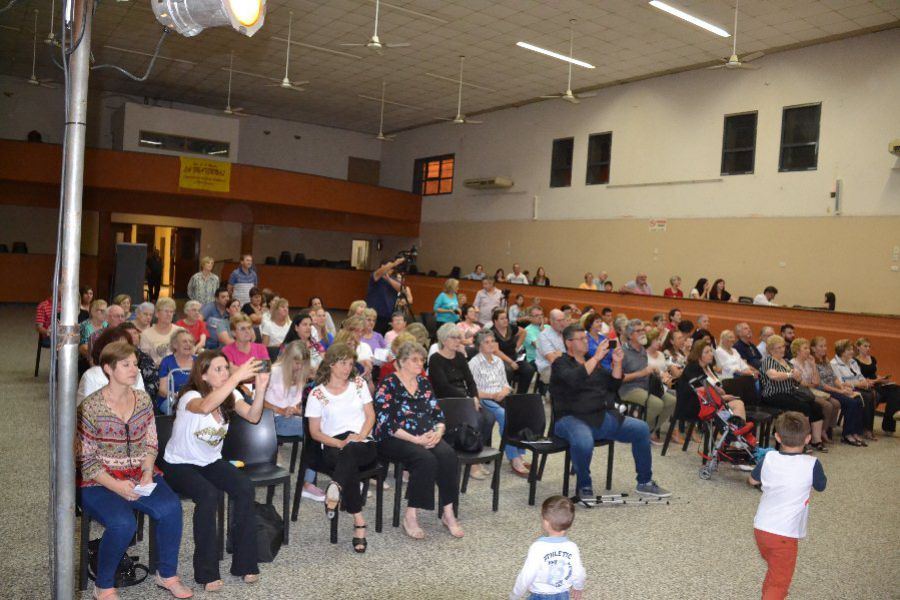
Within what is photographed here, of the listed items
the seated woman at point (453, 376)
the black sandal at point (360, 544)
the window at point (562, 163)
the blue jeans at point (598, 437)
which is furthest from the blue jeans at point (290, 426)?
the window at point (562, 163)

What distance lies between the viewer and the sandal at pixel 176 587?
337cm

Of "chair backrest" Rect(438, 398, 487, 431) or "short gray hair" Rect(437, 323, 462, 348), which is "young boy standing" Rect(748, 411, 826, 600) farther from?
"short gray hair" Rect(437, 323, 462, 348)

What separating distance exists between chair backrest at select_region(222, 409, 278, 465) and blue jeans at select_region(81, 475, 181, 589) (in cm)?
66

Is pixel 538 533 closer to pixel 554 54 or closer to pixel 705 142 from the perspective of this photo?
pixel 554 54

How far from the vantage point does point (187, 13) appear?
2.51 meters

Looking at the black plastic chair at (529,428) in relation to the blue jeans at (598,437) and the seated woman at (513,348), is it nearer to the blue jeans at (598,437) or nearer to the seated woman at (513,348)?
the blue jeans at (598,437)

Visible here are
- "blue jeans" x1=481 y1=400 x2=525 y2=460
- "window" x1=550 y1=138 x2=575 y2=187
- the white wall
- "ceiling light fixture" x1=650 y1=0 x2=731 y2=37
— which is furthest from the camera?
"window" x1=550 y1=138 x2=575 y2=187

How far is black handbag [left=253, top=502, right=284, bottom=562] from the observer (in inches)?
147

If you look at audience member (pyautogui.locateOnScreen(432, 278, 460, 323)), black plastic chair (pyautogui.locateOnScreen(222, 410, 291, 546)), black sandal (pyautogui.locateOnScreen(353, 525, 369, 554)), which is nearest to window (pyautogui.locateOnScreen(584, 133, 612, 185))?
audience member (pyautogui.locateOnScreen(432, 278, 460, 323))

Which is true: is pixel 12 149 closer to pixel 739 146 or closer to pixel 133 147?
pixel 133 147

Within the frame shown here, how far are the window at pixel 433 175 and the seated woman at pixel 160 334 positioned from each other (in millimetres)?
14268

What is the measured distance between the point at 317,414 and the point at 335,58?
39.2 ft

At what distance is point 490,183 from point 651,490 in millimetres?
13163

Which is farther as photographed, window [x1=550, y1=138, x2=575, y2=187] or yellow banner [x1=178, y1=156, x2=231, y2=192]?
yellow banner [x1=178, y1=156, x2=231, y2=192]
